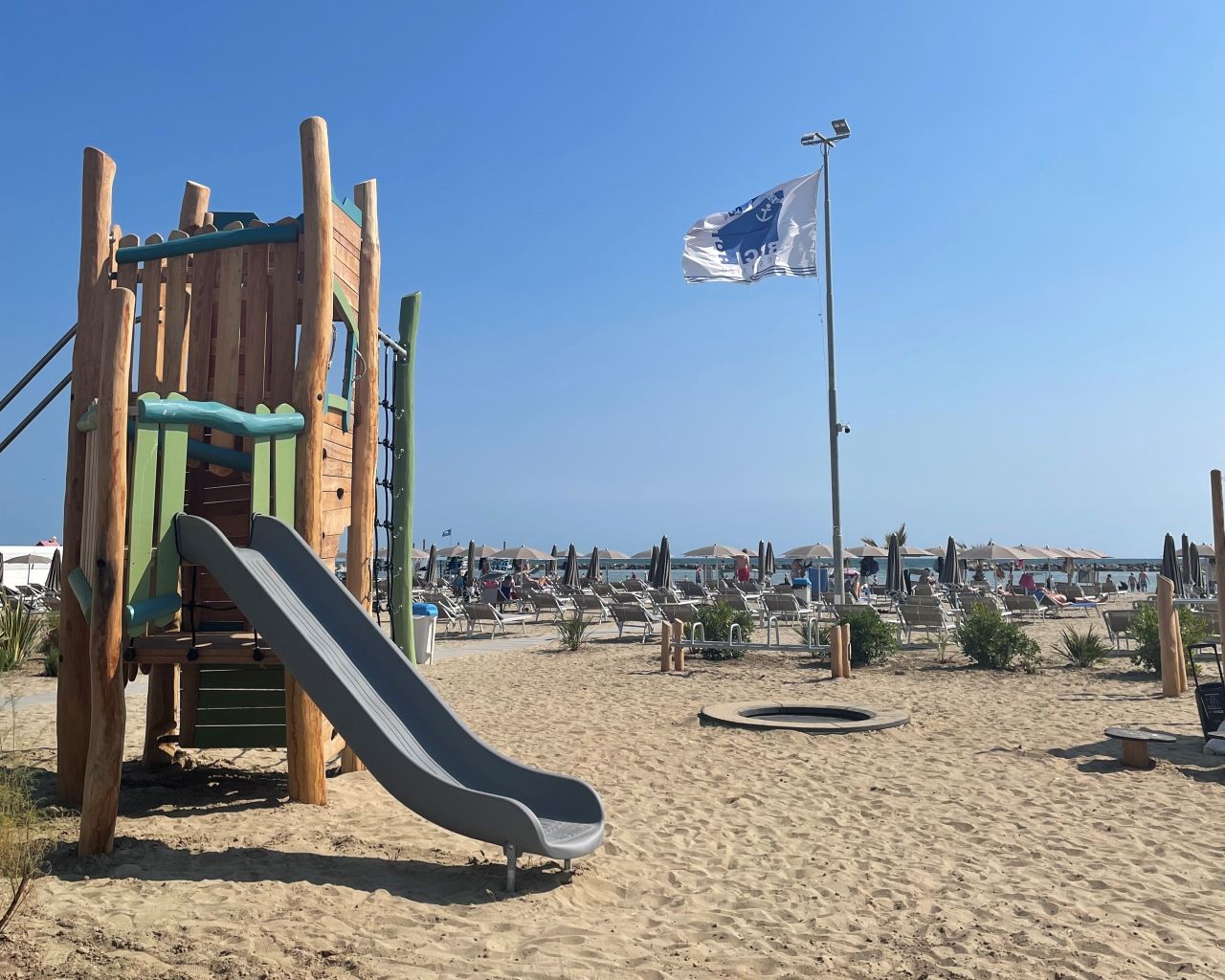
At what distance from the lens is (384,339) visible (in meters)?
7.42

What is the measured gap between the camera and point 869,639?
1248cm

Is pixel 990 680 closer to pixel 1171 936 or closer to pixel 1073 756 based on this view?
pixel 1073 756

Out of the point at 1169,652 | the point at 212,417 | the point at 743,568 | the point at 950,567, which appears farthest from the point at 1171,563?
the point at 212,417

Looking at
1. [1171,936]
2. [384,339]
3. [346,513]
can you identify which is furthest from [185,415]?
[1171,936]

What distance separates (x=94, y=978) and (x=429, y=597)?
17.5m

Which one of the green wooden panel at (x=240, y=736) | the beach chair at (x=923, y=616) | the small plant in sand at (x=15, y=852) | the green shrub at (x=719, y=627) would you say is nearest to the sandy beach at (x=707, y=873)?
the small plant in sand at (x=15, y=852)

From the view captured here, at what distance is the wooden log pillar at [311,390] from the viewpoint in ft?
18.0

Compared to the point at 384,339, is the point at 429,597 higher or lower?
lower

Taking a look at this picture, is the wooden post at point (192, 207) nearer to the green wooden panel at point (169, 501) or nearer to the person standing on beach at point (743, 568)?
the green wooden panel at point (169, 501)

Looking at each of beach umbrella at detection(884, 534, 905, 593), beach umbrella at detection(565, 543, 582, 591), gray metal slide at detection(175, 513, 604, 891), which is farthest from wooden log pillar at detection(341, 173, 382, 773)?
beach umbrella at detection(565, 543, 582, 591)

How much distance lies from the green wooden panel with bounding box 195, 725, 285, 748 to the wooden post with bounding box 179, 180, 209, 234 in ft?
12.1

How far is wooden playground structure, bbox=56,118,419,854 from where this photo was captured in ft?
15.4

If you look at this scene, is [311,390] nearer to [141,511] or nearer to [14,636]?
[141,511]

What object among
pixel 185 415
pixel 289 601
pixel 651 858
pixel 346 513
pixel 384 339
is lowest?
pixel 651 858
